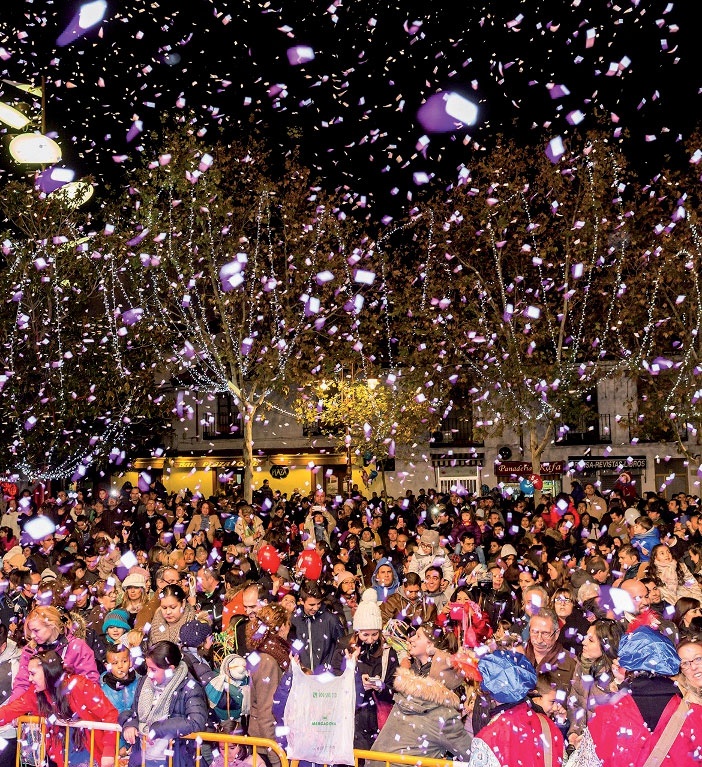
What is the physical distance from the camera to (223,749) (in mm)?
5520

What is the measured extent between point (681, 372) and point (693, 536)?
49.7 ft

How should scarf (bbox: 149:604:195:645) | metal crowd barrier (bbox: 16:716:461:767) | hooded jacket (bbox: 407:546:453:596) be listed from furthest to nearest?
hooded jacket (bbox: 407:546:453:596) → scarf (bbox: 149:604:195:645) → metal crowd barrier (bbox: 16:716:461:767)

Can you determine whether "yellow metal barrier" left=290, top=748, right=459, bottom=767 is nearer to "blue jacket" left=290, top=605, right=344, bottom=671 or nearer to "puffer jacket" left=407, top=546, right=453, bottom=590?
"blue jacket" left=290, top=605, right=344, bottom=671

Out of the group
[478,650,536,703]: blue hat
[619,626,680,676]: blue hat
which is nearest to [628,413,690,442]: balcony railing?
[619,626,680,676]: blue hat

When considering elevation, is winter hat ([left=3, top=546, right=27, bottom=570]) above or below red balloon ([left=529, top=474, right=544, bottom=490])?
above

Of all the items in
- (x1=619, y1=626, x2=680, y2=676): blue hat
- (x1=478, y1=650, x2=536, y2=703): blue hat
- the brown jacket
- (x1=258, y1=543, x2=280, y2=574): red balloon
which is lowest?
(x1=258, y1=543, x2=280, y2=574): red balloon

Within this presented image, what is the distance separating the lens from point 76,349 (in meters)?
23.5

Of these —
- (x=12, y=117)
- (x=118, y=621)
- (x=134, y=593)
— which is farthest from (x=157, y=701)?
(x=12, y=117)

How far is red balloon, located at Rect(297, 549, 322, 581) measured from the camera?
468 inches

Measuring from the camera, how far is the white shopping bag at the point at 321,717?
5.59 meters

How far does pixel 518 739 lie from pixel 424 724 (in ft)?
3.79

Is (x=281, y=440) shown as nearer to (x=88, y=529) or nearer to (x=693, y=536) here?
(x=88, y=529)

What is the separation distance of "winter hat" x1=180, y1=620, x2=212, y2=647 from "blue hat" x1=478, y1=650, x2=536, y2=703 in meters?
3.33

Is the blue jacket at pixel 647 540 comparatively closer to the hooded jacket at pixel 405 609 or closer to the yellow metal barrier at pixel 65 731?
the hooded jacket at pixel 405 609
